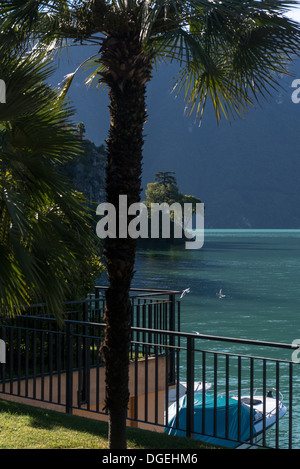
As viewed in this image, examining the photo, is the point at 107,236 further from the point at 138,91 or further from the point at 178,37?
the point at 178,37

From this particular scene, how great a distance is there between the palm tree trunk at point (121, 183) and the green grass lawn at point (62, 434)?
609 mm

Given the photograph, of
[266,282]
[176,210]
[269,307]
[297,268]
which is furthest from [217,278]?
[176,210]

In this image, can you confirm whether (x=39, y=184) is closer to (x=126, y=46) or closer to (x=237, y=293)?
(x=126, y=46)

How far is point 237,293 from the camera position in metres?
61.7

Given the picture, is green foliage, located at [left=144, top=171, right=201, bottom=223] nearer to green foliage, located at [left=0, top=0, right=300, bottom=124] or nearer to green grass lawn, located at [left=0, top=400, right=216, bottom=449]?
green grass lawn, located at [left=0, top=400, right=216, bottom=449]

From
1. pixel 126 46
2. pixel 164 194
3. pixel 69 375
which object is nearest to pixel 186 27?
pixel 126 46

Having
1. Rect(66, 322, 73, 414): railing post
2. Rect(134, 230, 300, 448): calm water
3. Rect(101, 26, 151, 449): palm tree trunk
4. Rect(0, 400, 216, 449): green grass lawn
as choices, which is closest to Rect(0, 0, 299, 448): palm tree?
Rect(101, 26, 151, 449): palm tree trunk

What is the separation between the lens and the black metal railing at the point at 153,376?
20.0 feet

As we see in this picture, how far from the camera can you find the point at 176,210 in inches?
4486

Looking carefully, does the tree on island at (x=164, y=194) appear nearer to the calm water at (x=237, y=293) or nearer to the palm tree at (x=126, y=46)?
the calm water at (x=237, y=293)

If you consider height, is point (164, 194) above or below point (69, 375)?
above

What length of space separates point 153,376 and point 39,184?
20.2ft

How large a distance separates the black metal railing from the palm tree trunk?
3.03 ft

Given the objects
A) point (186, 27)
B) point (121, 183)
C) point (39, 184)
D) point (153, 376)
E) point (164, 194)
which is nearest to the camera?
point (121, 183)
